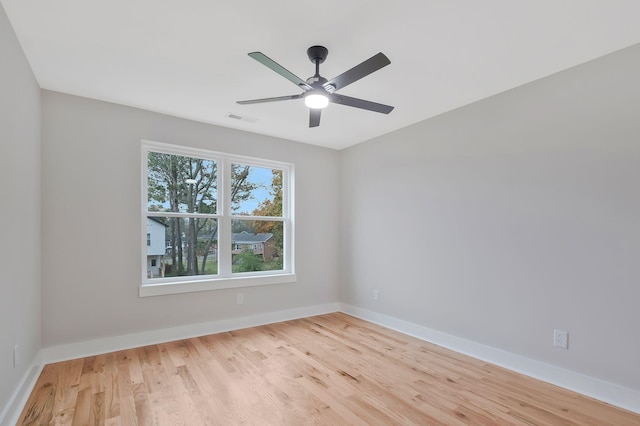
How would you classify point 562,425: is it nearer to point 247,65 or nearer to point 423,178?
point 423,178

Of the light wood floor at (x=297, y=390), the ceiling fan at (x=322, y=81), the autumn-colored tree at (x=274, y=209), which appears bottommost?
the light wood floor at (x=297, y=390)

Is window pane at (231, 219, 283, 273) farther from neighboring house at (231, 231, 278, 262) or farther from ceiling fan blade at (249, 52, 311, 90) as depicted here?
ceiling fan blade at (249, 52, 311, 90)

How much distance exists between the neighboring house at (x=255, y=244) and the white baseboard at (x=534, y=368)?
1.83 metres

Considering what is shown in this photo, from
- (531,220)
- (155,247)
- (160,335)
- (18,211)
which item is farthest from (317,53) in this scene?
(160,335)

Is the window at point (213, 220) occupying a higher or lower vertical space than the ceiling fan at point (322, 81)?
lower

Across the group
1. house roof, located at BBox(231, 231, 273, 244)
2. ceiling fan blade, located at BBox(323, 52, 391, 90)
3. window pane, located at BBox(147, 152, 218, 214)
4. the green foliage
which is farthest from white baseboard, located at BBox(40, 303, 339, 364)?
ceiling fan blade, located at BBox(323, 52, 391, 90)

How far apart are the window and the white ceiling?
0.89 m

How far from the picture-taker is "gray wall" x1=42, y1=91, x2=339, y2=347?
2928mm

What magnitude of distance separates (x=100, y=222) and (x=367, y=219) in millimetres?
3117

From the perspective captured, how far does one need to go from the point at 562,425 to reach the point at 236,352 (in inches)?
104

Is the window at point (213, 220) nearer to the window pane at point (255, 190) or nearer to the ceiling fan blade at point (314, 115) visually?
the window pane at point (255, 190)

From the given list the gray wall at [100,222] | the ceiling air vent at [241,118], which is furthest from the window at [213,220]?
the ceiling air vent at [241,118]

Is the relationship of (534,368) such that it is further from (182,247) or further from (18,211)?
(18,211)

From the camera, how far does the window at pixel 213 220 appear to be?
355 cm
